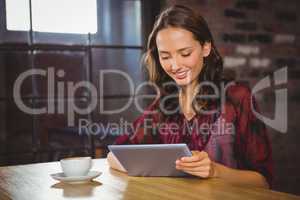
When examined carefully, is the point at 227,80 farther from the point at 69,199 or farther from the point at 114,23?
the point at 114,23

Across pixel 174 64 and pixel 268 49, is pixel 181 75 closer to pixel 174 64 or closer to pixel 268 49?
pixel 174 64

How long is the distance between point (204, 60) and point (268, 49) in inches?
69.0

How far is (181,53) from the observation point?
195 cm

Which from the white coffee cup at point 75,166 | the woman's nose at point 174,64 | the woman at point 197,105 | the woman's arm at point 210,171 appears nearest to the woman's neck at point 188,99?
the woman at point 197,105

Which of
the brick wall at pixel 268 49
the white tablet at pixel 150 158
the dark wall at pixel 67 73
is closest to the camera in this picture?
the white tablet at pixel 150 158

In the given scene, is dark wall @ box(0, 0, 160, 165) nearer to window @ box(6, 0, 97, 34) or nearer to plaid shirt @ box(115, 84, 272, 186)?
window @ box(6, 0, 97, 34)

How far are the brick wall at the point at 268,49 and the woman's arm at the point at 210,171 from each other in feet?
6.15

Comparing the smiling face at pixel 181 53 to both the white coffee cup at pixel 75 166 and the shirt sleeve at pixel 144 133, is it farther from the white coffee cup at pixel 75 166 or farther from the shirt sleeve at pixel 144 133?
the white coffee cup at pixel 75 166

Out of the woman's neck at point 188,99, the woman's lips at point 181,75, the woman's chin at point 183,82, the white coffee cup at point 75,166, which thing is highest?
the woman's lips at point 181,75

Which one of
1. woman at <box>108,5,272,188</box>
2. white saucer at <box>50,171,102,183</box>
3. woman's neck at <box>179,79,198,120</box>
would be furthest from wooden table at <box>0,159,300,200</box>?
woman's neck at <box>179,79,198,120</box>

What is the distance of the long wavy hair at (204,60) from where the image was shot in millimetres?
1966

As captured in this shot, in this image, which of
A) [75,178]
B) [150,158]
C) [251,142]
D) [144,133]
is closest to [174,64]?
[144,133]

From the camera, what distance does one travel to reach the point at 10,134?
2.76 metres

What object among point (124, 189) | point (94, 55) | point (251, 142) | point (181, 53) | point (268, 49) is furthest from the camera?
point (268, 49)
